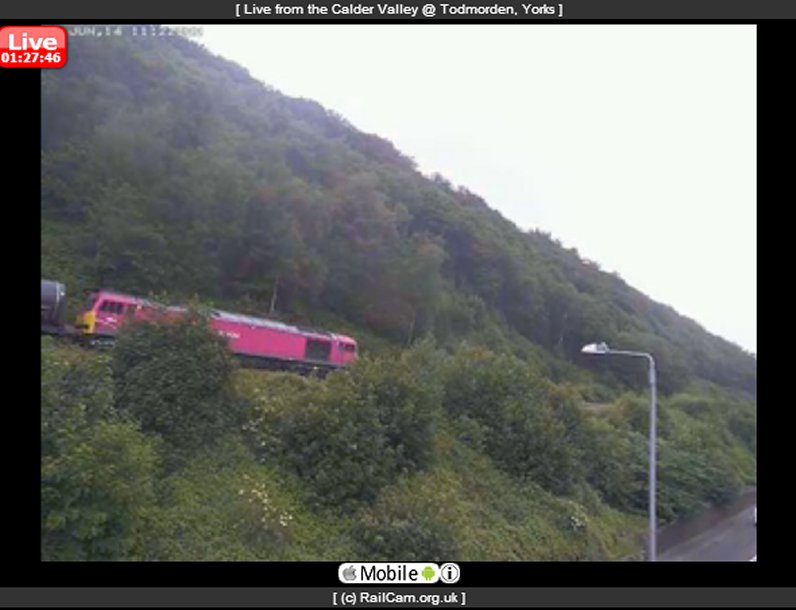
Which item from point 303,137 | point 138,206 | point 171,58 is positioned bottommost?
point 138,206

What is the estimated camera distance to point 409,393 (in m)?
13.0

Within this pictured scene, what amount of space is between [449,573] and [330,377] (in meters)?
8.82

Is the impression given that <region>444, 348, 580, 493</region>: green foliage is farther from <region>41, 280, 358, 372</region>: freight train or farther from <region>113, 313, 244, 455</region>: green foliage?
<region>113, 313, 244, 455</region>: green foliage

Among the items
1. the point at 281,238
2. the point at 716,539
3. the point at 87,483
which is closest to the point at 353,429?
the point at 87,483

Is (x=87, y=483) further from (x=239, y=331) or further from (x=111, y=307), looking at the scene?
(x=239, y=331)

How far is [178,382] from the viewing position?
38.1 ft

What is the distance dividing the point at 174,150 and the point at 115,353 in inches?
517

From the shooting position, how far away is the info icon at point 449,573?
3.93 metres

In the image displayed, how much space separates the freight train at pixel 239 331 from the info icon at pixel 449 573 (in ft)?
30.0

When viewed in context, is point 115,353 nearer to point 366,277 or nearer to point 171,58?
point 366,277
